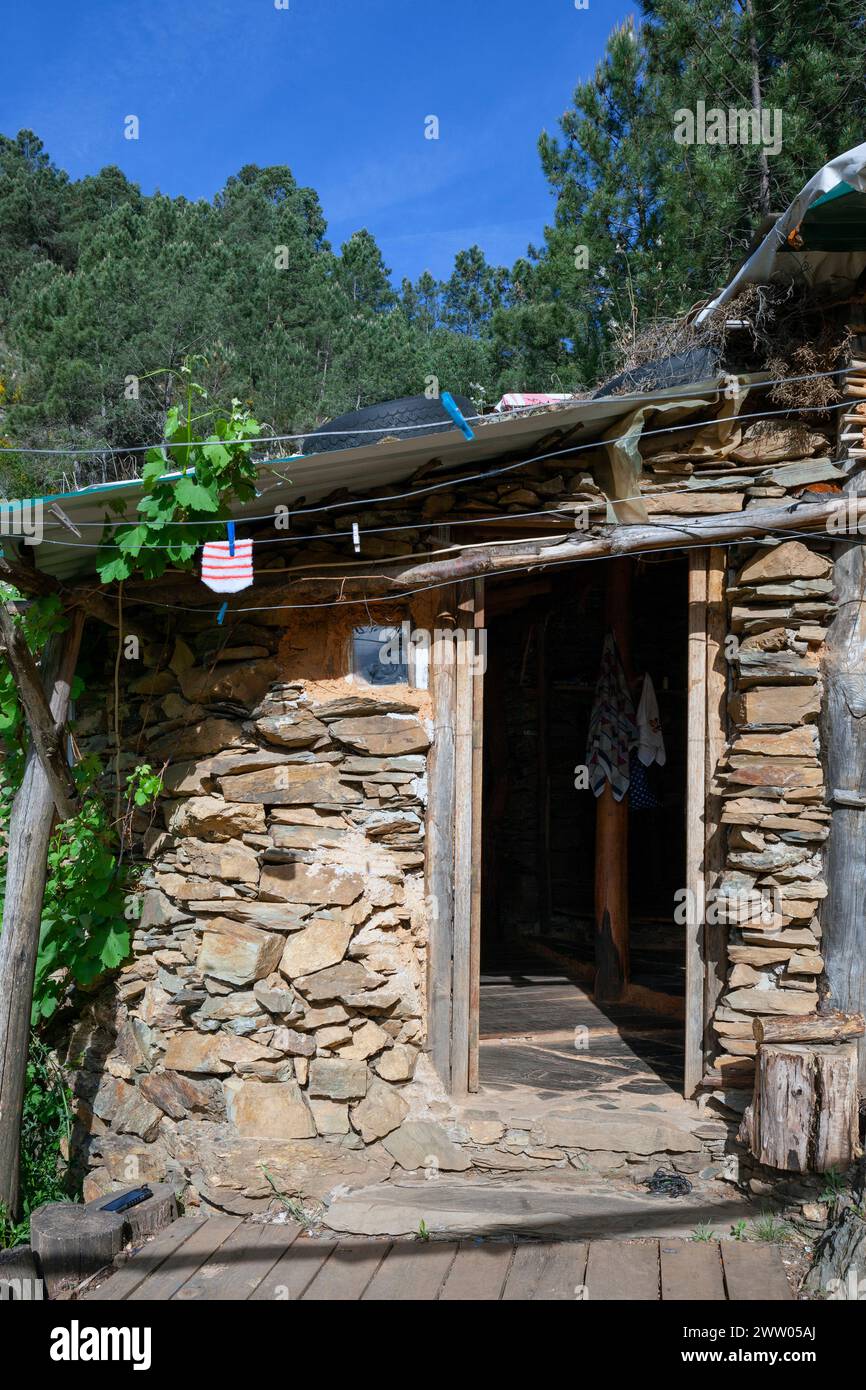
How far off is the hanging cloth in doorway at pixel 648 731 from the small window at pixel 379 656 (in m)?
2.53

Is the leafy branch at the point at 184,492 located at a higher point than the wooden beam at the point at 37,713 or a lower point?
higher

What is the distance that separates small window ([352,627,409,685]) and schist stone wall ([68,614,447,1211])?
8 centimetres

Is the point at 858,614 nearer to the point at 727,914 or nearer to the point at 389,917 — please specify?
the point at 727,914

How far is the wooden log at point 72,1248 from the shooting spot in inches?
164

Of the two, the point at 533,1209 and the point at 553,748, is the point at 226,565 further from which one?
the point at 553,748

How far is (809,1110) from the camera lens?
169 inches

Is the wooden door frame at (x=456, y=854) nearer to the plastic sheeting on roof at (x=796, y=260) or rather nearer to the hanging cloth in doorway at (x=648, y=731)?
the plastic sheeting on roof at (x=796, y=260)

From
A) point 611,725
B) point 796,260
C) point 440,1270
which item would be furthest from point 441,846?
point 796,260

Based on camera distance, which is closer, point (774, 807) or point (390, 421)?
point (774, 807)

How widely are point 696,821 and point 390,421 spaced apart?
2.53 m

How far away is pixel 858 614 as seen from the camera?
15.7ft

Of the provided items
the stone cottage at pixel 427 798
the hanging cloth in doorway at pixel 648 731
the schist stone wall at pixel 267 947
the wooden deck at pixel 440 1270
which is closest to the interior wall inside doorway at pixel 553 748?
the hanging cloth in doorway at pixel 648 731

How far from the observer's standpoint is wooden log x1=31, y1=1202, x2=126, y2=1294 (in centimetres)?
416
